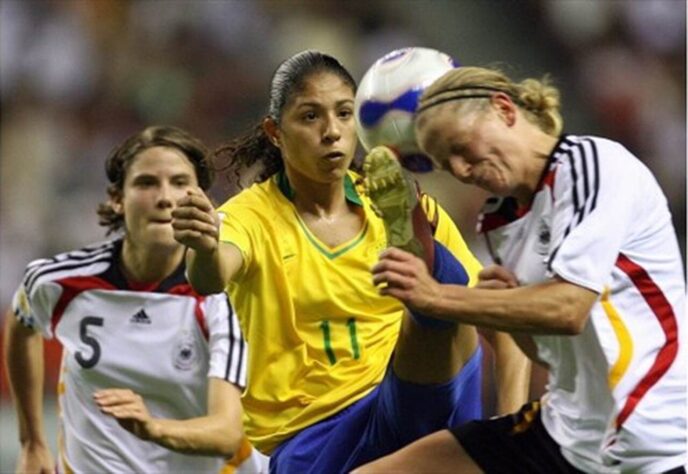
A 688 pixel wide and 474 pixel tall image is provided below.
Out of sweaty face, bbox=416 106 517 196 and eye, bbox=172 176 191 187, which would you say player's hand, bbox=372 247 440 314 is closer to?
sweaty face, bbox=416 106 517 196

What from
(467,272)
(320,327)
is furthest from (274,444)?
(467,272)

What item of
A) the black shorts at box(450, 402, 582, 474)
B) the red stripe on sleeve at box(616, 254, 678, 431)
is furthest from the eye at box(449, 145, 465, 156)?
the black shorts at box(450, 402, 582, 474)

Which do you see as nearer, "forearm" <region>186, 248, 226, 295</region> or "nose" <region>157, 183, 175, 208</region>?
"forearm" <region>186, 248, 226, 295</region>

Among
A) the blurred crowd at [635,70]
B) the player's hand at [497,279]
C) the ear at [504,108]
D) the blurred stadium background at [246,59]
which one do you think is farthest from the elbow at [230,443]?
the blurred crowd at [635,70]

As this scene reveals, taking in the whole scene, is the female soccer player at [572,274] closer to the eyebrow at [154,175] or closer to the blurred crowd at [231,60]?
the eyebrow at [154,175]

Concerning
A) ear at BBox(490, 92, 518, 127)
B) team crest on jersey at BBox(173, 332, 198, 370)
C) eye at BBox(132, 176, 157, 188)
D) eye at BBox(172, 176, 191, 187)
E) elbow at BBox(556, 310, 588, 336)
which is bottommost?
elbow at BBox(556, 310, 588, 336)

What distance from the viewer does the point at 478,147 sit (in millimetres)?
4113

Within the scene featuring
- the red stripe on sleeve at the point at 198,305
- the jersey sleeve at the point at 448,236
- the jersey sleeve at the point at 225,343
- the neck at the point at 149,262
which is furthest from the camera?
the neck at the point at 149,262

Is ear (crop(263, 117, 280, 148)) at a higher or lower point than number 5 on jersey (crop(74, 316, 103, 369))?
higher

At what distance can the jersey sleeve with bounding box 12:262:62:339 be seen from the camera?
588cm

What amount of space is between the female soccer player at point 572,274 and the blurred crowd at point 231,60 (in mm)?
6226

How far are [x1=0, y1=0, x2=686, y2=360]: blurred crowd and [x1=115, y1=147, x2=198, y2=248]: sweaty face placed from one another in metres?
4.43

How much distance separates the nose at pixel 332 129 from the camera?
502cm

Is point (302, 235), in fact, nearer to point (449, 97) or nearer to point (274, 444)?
point (274, 444)
